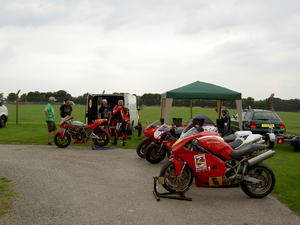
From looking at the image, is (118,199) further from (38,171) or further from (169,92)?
(169,92)

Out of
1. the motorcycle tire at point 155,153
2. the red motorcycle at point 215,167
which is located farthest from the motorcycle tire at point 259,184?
the motorcycle tire at point 155,153

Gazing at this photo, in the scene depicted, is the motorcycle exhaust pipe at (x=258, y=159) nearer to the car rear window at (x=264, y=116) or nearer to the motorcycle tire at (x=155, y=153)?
the motorcycle tire at (x=155, y=153)

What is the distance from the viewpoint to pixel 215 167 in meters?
4.96

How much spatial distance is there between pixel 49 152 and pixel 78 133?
4.83 feet

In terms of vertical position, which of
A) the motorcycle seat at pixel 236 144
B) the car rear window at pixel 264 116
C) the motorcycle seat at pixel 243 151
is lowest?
the motorcycle seat at pixel 243 151

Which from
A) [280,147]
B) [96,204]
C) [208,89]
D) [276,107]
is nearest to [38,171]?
[96,204]

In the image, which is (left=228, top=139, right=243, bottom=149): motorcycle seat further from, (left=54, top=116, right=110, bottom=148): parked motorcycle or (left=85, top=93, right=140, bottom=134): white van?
(left=85, top=93, right=140, bottom=134): white van

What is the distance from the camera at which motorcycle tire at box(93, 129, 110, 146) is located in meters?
10.4

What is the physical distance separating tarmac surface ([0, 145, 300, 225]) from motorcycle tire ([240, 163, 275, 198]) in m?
0.14

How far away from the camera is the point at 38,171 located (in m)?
6.56

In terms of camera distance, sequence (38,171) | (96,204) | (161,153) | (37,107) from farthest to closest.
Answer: (37,107) → (161,153) → (38,171) → (96,204)

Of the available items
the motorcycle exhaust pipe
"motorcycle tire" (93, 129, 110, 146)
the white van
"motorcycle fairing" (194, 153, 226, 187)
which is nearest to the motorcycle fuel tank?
"motorcycle fairing" (194, 153, 226, 187)

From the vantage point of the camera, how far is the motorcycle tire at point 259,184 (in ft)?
16.4

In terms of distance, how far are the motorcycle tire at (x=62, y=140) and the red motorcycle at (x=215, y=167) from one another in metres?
5.96
